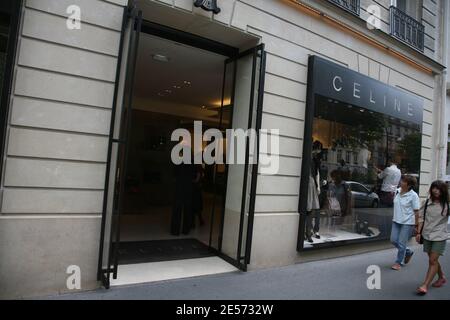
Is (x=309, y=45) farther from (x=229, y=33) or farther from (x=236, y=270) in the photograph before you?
(x=236, y=270)

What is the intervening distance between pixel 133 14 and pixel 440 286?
18.6ft

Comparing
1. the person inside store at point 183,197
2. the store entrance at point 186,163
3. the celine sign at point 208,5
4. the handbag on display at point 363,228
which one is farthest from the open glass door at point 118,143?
the handbag on display at point 363,228

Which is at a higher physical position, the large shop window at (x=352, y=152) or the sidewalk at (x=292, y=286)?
the large shop window at (x=352, y=152)

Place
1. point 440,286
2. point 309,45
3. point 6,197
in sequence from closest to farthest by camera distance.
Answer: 1. point 6,197
2. point 440,286
3. point 309,45

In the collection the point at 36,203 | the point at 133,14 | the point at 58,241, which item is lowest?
the point at 58,241

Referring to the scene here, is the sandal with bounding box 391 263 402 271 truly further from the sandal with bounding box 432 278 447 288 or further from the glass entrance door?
the glass entrance door

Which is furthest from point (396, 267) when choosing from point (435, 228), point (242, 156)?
point (242, 156)

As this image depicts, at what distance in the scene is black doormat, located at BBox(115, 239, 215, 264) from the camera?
5600 millimetres

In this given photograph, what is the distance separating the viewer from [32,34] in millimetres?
3986

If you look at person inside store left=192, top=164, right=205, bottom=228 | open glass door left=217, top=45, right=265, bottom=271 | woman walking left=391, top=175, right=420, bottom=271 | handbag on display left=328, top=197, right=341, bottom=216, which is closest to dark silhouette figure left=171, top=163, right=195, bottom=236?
person inside store left=192, top=164, right=205, bottom=228

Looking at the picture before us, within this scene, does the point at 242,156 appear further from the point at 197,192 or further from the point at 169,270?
the point at 197,192

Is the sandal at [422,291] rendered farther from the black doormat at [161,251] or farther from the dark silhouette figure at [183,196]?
the dark silhouette figure at [183,196]

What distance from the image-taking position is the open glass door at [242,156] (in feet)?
18.1

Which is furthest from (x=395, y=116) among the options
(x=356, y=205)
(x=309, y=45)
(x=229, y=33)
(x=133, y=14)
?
(x=133, y=14)
